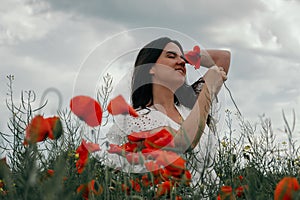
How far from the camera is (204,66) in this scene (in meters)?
3.04

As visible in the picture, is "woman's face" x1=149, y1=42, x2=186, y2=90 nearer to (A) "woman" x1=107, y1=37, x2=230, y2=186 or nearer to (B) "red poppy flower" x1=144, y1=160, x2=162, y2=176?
(A) "woman" x1=107, y1=37, x2=230, y2=186

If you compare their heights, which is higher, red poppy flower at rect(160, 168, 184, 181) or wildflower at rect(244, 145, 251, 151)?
wildflower at rect(244, 145, 251, 151)

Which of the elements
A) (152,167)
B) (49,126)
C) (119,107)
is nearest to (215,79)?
(119,107)

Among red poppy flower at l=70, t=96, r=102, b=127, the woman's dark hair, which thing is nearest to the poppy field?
red poppy flower at l=70, t=96, r=102, b=127

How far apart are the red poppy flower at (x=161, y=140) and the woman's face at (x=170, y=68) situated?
3.91ft

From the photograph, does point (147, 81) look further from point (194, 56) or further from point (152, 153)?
point (152, 153)

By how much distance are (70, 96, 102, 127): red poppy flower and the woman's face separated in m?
1.06

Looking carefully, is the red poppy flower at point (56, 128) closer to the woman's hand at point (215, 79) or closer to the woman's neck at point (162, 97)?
the woman's hand at point (215, 79)

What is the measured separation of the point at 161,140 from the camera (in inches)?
53.4

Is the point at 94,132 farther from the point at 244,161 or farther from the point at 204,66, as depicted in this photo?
the point at 204,66

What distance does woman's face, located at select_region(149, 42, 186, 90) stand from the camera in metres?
2.57

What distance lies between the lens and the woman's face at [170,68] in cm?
257

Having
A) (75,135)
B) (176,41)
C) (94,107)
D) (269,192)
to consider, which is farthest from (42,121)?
(176,41)

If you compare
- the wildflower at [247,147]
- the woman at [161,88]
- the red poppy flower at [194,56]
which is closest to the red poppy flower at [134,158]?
the woman at [161,88]
